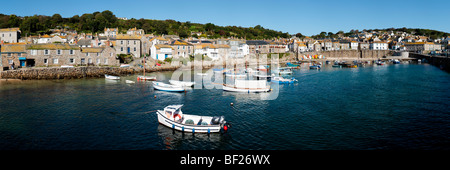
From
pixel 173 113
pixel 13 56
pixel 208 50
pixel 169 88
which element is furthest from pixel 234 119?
pixel 208 50

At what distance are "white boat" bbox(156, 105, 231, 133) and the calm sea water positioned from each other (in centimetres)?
55

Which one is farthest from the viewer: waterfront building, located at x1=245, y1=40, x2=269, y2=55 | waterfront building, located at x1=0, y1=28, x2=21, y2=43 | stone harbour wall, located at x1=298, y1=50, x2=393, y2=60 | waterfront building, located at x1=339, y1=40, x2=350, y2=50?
waterfront building, located at x1=339, y1=40, x2=350, y2=50

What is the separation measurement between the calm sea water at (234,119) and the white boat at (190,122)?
1.79 feet

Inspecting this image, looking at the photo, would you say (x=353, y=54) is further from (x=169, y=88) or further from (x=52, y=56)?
(x=52, y=56)

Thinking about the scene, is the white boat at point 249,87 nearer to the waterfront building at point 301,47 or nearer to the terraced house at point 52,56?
the terraced house at point 52,56

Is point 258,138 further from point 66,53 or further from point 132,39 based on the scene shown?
point 132,39

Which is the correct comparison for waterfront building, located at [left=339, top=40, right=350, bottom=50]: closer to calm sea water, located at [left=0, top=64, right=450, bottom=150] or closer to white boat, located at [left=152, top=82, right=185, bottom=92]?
calm sea water, located at [left=0, top=64, right=450, bottom=150]

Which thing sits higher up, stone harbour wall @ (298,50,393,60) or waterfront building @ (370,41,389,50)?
waterfront building @ (370,41,389,50)

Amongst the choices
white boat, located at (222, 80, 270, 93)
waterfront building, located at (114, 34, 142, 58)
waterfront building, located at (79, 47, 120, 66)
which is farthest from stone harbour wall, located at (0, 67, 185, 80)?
white boat, located at (222, 80, 270, 93)

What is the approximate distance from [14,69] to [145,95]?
3141 centimetres

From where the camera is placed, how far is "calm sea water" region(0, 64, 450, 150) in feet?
68.9

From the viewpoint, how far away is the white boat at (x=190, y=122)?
2291 cm

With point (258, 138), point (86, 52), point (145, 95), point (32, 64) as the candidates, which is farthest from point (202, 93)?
point (32, 64)
